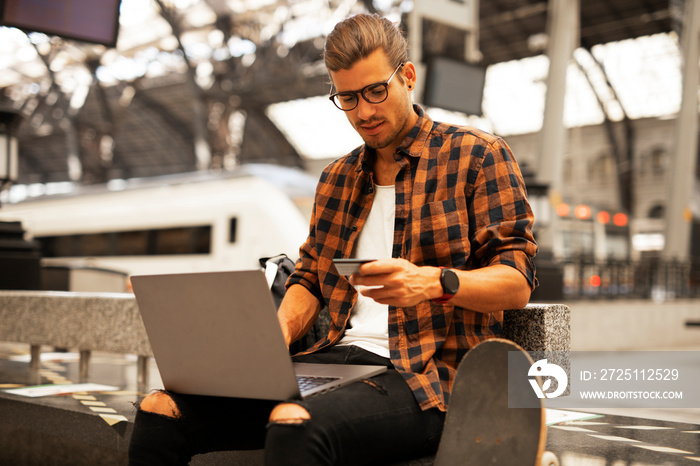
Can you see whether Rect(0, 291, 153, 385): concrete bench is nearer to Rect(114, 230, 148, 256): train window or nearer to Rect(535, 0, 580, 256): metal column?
Rect(114, 230, 148, 256): train window

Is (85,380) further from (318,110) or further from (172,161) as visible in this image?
(172,161)

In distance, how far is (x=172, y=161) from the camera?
136ft

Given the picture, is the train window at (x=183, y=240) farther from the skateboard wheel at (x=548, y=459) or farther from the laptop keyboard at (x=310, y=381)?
the skateboard wheel at (x=548, y=459)

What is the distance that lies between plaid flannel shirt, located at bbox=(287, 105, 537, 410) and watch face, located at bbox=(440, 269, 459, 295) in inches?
6.4

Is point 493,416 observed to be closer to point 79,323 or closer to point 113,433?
point 113,433

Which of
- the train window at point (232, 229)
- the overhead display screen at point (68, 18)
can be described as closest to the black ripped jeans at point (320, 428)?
the overhead display screen at point (68, 18)

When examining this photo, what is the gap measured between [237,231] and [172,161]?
31.9 m

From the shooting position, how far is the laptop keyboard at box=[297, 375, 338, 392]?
1.68m

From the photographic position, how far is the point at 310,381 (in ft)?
5.72

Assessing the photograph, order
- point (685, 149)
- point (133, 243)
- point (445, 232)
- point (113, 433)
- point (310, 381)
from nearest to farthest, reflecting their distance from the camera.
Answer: point (310, 381), point (445, 232), point (113, 433), point (133, 243), point (685, 149)

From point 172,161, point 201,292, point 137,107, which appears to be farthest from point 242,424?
point 172,161

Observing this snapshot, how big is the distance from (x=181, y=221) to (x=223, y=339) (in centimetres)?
1086

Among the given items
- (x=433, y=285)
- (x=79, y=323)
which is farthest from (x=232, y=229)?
(x=433, y=285)

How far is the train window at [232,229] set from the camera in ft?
36.9
